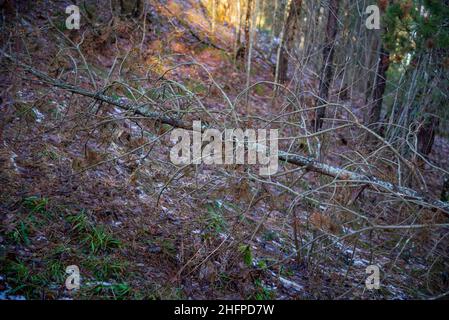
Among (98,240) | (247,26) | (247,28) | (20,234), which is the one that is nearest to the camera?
(20,234)

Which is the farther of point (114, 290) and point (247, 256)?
point (247, 256)

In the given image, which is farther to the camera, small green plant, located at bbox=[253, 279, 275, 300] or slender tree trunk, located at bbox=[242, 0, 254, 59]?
slender tree trunk, located at bbox=[242, 0, 254, 59]

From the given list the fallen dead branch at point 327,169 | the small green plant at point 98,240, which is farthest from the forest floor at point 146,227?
the fallen dead branch at point 327,169

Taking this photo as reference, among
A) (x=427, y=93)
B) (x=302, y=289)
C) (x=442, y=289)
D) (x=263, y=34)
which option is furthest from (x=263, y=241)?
(x=263, y=34)

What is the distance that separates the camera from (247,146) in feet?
16.5

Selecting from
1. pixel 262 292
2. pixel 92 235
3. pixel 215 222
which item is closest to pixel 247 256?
pixel 262 292

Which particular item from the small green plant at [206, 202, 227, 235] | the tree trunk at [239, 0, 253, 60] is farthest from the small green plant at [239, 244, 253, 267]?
the tree trunk at [239, 0, 253, 60]

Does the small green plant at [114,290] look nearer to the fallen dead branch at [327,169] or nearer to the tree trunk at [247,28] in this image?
the fallen dead branch at [327,169]

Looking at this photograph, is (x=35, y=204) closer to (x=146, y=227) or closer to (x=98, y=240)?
(x=98, y=240)

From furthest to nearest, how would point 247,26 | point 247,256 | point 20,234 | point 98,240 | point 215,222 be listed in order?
1. point 247,26
2. point 215,222
3. point 247,256
4. point 98,240
5. point 20,234

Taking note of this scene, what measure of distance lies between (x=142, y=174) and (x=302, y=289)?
2889mm

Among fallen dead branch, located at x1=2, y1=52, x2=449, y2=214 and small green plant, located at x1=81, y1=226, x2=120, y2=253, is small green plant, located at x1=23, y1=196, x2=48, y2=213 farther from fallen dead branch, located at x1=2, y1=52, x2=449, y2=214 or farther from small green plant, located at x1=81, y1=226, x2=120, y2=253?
fallen dead branch, located at x1=2, y1=52, x2=449, y2=214
